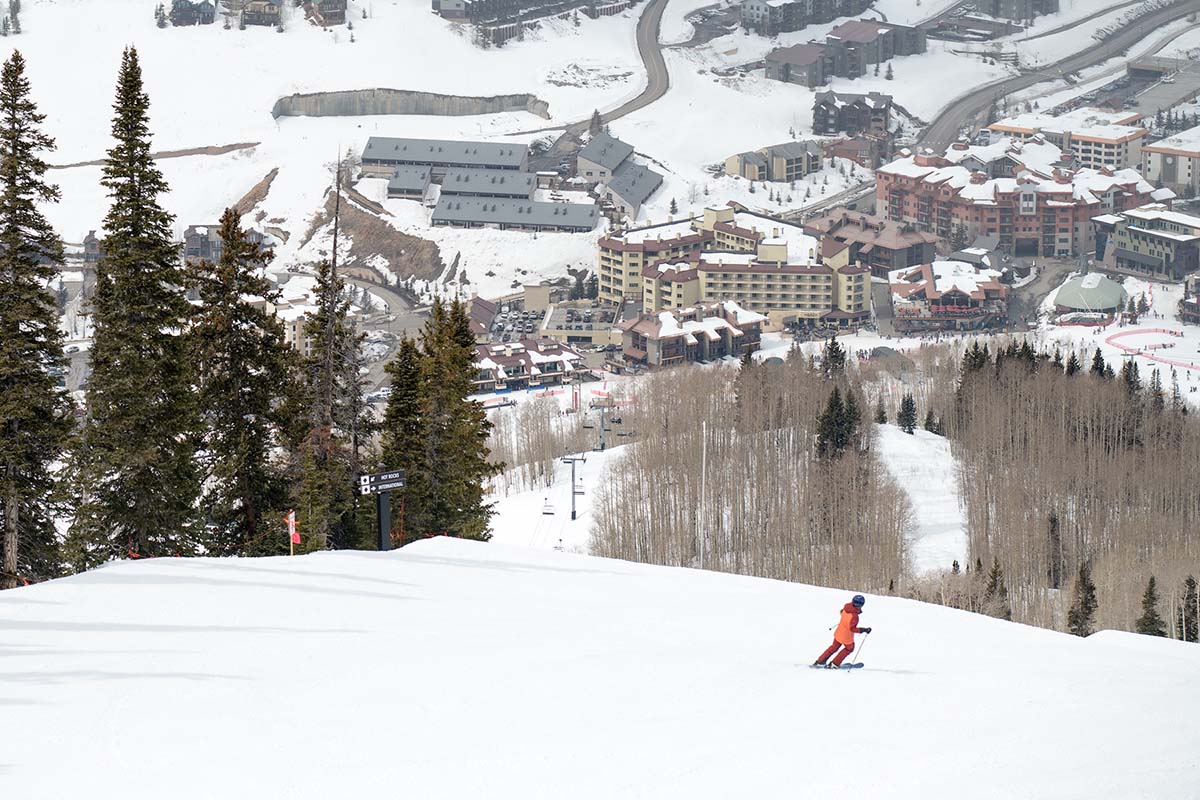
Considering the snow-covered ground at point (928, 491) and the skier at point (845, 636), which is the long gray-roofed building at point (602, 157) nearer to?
the snow-covered ground at point (928, 491)

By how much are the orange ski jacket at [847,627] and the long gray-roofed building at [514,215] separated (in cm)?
7069

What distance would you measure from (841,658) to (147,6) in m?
106

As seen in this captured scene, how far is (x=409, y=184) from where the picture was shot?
87500 millimetres

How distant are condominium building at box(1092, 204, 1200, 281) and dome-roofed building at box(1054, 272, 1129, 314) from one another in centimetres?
555

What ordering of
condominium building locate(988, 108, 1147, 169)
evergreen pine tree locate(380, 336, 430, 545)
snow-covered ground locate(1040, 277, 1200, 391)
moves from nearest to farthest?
evergreen pine tree locate(380, 336, 430, 545) → snow-covered ground locate(1040, 277, 1200, 391) → condominium building locate(988, 108, 1147, 169)

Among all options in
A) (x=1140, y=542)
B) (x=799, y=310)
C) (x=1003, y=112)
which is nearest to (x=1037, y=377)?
(x=1140, y=542)

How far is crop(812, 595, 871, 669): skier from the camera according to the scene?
1329 centimetres

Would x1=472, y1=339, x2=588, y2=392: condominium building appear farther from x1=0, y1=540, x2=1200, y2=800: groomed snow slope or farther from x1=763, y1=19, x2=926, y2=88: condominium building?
x1=0, y1=540, x2=1200, y2=800: groomed snow slope

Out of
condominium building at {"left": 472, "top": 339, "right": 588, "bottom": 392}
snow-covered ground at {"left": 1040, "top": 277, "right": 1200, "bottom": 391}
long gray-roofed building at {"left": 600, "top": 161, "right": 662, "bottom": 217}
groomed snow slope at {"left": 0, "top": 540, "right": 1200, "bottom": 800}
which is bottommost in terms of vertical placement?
condominium building at {"left": 472, "top": 339, "right": 588, "bottom": 392}

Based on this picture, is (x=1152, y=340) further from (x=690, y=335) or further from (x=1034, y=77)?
(x=1034, y=77)

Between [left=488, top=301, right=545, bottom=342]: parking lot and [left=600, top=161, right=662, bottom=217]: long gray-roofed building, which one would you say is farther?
[left=600, top=161, right=662, bottom=217]: long gray-roofed building

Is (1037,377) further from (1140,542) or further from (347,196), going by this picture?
(347,196)

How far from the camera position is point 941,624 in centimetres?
1630

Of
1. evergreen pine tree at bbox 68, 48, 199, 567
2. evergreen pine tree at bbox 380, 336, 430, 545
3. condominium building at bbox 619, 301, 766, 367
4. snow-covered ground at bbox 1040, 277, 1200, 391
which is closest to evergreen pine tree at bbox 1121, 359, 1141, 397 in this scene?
snow-covered ground at bbox 1040, 277, 1200, 391
